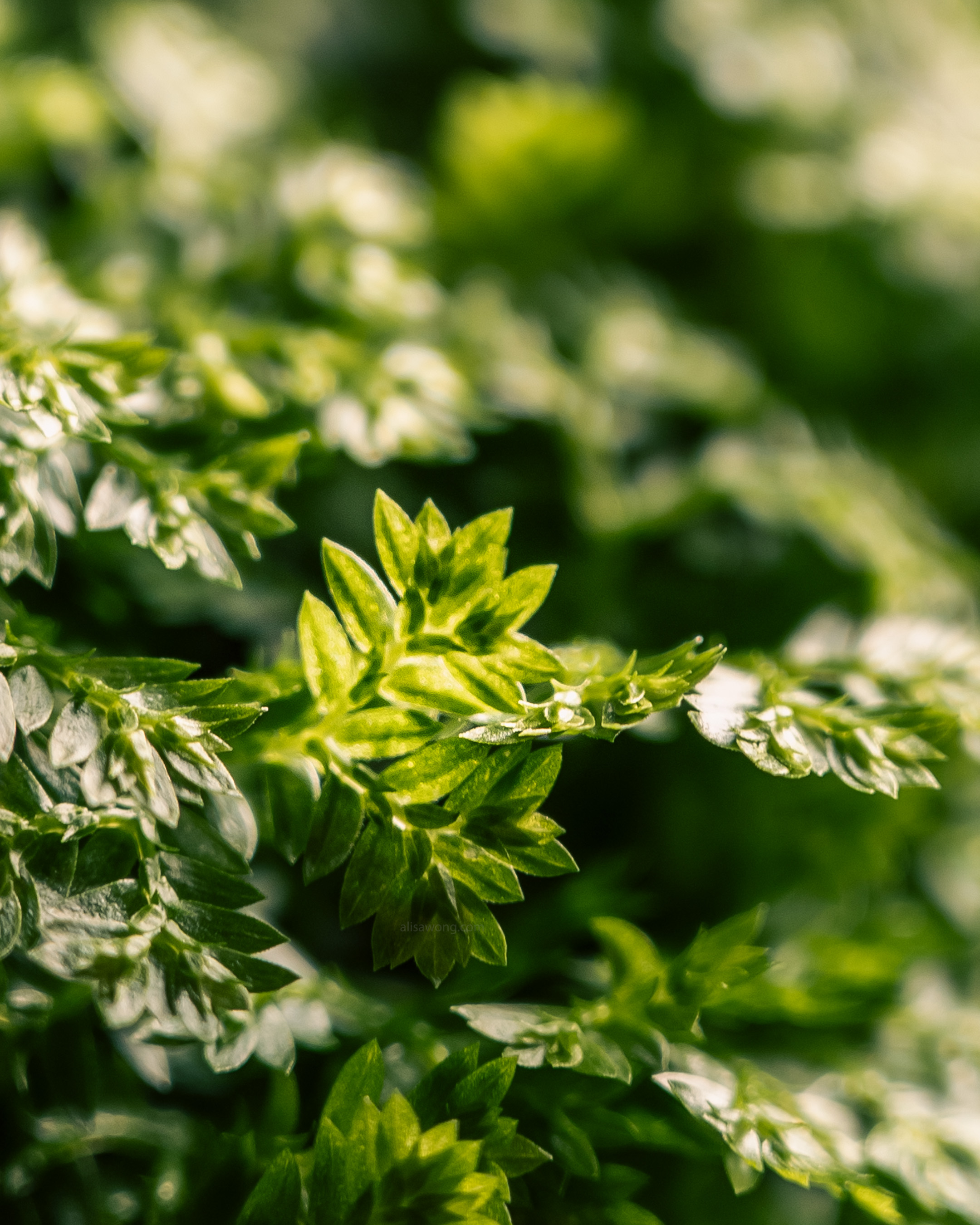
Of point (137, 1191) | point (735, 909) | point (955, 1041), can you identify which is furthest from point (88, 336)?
point (955, 1041)

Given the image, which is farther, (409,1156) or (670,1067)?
(670,1067)

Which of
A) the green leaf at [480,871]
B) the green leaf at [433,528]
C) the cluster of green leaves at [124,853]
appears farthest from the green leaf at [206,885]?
the green leaf at [433,528]

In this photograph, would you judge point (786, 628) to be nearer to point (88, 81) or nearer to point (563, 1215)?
point (563, 1215)

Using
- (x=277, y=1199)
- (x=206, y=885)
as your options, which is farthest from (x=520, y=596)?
(x=277, y=1199)

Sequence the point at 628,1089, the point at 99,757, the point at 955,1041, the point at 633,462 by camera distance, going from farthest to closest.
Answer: the point at 633,462 < the point at 955,1041 < the point at 628,1089 < the point at 99,757

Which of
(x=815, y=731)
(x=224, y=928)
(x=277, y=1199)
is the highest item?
(x=815, y=731)

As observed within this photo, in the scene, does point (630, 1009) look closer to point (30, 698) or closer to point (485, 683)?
point (485, 683)
